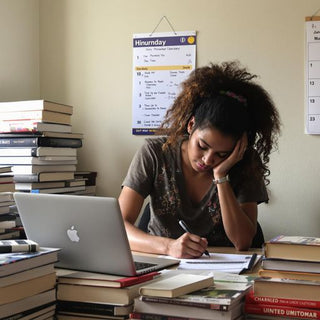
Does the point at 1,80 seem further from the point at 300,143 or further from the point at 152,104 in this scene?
the point at 300,143

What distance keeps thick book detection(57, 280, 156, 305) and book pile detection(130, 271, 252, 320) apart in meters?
0.04

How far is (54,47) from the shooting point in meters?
2.90

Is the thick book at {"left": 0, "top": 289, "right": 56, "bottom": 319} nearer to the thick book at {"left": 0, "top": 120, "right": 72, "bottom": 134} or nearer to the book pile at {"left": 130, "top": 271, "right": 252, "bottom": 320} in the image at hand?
the book pile at {"left": 130, "top": 271, "right": 252, "bottom": 320}

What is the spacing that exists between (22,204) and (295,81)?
1577 mm

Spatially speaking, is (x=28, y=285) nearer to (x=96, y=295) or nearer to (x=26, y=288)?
(x=26, y=288)

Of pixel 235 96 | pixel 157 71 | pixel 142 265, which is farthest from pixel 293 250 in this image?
pixel 157 71

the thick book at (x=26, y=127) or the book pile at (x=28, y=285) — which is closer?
the book pile at (x=28, y=285)

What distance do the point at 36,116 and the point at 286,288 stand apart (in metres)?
1.62

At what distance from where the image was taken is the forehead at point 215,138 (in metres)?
1.77

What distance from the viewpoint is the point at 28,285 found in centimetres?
105

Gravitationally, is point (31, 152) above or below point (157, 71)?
below

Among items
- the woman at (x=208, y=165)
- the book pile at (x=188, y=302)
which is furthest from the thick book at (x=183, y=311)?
the woman at (x=208, y=165)

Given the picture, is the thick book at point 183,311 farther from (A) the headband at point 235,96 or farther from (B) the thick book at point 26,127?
(B) the thick book at point 26,127

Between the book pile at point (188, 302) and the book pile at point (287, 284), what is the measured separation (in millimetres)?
38
